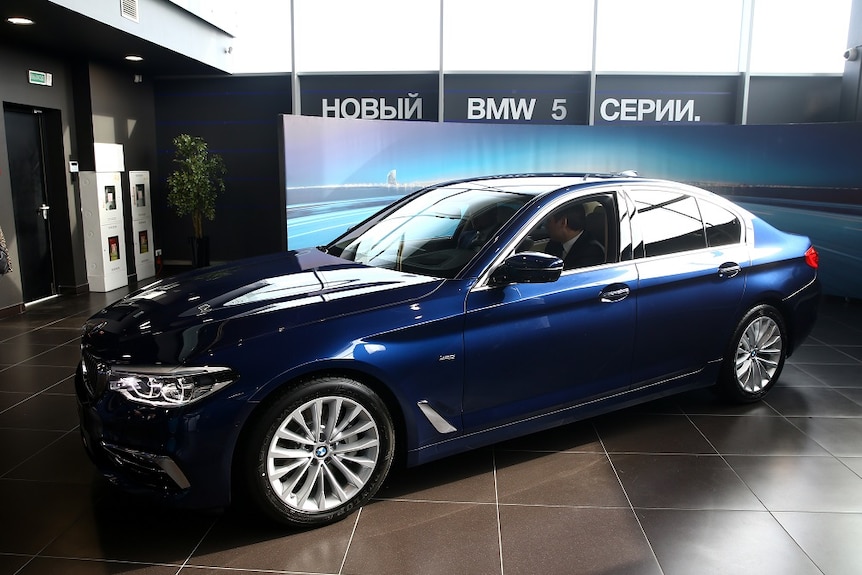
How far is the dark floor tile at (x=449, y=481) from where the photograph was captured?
3.00m

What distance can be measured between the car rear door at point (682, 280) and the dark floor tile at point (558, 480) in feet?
1.75

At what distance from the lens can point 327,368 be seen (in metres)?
2.61

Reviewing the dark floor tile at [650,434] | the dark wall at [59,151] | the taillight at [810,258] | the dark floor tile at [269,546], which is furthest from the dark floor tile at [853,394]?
the dark wall at [59,151]

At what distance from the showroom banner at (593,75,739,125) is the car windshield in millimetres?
6299

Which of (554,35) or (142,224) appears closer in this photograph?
(554,35)

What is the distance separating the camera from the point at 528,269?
2941 millimetres

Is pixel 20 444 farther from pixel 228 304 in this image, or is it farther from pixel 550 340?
pixel 550 340

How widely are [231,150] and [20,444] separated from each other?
23.7ft

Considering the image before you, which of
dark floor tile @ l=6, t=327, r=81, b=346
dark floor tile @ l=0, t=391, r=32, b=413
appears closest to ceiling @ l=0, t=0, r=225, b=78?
dark floor tile @ l=6, t=327, r=81, b=346

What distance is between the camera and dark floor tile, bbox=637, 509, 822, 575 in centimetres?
248

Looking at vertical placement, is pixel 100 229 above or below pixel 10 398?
above

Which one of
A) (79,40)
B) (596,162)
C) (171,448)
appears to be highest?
(79,40)

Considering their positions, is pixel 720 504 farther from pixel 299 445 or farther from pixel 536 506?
pixel 299 445

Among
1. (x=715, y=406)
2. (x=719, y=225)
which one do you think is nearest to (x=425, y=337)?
(x=719, y=225)
